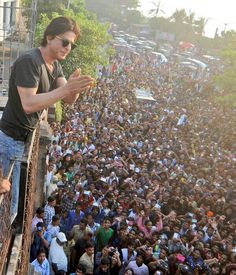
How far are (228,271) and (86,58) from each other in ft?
40.3

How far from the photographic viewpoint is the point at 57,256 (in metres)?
6.48

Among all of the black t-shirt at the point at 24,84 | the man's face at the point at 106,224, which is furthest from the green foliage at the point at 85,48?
the black t-shirt at the point at 24,84

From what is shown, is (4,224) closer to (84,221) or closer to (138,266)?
(138,266)

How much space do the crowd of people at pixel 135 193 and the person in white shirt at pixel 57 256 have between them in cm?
2

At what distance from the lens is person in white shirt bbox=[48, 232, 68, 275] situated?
6452mm

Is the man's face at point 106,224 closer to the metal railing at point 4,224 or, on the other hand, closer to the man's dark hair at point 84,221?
the man's dark hair at point 84,221

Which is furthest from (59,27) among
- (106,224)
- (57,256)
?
(106,224)

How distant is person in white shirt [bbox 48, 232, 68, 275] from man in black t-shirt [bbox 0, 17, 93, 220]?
407 cm

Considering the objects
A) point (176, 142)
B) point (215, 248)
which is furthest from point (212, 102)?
point (215, 248)

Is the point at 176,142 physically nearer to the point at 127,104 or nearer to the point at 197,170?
the point at 197,170

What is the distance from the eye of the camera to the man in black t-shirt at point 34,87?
7.41 ft

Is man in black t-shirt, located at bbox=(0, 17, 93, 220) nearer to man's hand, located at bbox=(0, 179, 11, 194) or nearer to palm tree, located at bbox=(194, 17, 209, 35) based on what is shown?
man's hand, located at bbox=(0, 179, 11, 194)

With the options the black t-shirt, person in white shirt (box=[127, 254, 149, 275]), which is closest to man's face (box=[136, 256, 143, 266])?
person in white shirt (box=[127, 254, 149, 275])

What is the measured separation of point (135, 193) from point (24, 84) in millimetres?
8504
